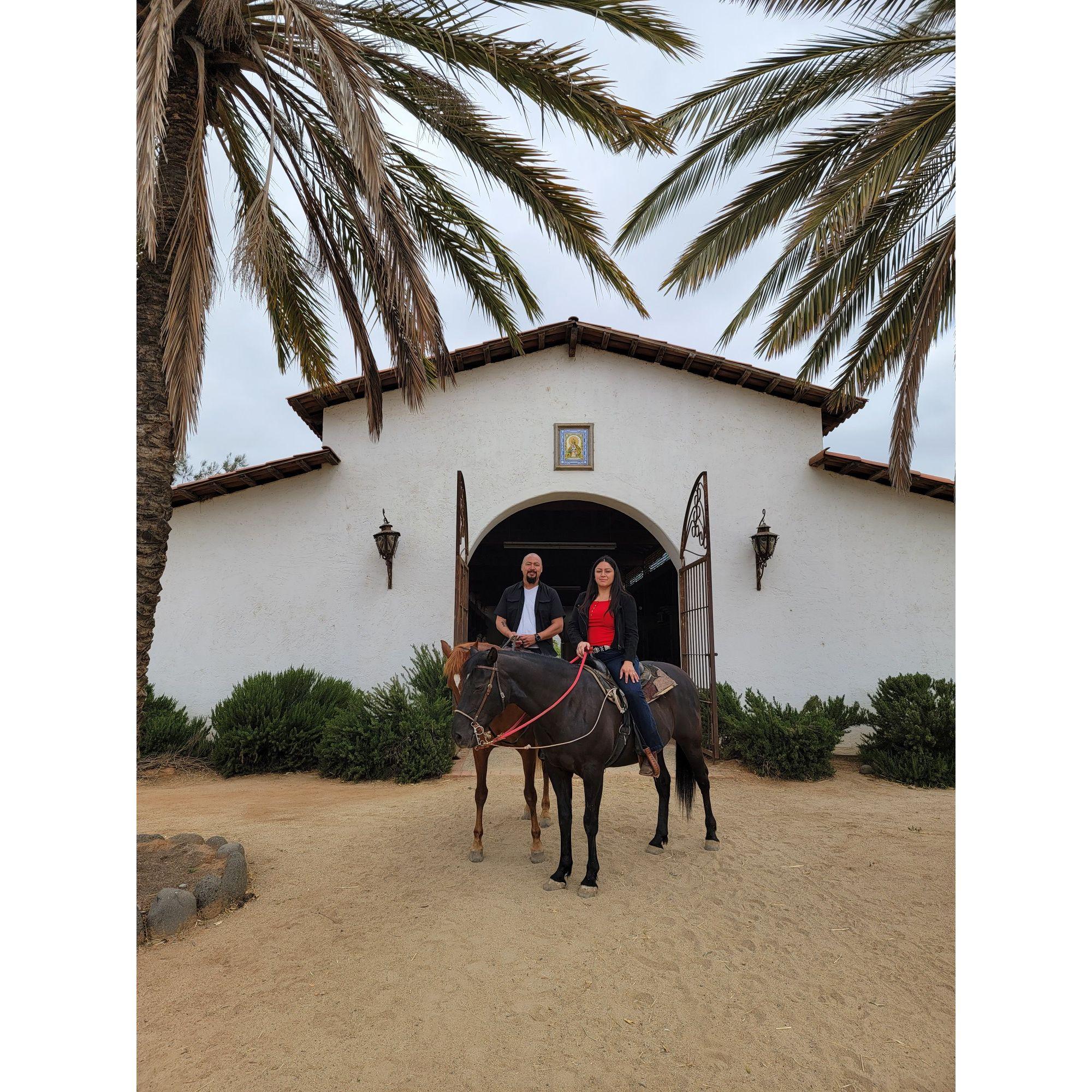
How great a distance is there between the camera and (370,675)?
9961 mm

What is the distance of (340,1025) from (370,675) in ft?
23.4

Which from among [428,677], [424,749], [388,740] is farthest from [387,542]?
[424,749]

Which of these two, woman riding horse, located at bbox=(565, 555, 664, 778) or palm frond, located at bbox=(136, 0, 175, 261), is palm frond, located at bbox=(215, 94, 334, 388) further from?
woman riding horse, located at bbox=(565, 555, 664, 778)

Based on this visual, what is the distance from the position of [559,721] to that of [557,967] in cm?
148

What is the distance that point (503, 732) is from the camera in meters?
4.51

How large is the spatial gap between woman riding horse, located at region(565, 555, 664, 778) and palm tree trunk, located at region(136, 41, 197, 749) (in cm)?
293

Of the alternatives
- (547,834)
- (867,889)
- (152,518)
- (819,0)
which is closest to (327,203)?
(152,518)

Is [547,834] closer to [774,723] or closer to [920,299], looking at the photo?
[774,723]

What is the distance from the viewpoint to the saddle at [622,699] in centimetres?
495

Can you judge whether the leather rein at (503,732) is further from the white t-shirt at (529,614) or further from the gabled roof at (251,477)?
the gabled roof at (251,477)

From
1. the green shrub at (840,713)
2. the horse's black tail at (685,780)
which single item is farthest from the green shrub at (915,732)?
the horse's black tail at (685,780)

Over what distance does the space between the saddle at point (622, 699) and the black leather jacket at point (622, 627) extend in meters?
0.19

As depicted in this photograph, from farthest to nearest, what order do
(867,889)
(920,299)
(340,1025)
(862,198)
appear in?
(920,299) < (862,198) < (867,889) < (340,1025)

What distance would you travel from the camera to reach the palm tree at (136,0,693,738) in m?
4.20
